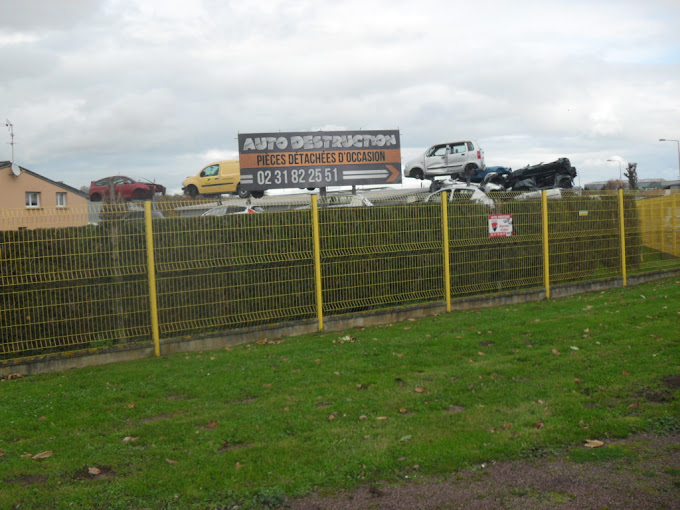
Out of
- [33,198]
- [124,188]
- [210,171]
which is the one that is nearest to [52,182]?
[33,198]

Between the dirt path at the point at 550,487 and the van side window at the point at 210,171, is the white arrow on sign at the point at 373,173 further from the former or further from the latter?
the dirt path at the point at 550,487

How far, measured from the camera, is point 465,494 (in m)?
4.37

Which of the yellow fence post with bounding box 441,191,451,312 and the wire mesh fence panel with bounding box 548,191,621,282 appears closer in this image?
the yellow fence post with bounding box 441,191,451,312

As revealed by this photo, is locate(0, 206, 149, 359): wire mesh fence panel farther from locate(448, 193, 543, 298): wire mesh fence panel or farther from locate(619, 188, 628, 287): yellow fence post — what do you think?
locate(619, 188, 628, 287): yellow fence post

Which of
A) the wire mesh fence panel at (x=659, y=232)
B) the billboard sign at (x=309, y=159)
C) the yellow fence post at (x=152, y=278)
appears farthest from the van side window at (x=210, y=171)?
the yellow fence post at (x=152, y=278)

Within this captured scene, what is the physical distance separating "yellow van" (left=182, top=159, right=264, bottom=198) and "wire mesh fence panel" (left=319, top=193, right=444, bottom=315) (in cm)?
1441

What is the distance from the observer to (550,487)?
443 centimetres

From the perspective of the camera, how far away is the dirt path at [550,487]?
165 inches

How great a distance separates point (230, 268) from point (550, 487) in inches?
271

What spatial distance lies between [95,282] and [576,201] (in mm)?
10654

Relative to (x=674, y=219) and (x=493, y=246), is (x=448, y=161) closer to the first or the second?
(x=674, y=219)

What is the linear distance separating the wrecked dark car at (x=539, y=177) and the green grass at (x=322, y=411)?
605 inches

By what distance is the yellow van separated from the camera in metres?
25.4

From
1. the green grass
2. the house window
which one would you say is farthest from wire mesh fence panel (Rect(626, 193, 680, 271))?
the house window
